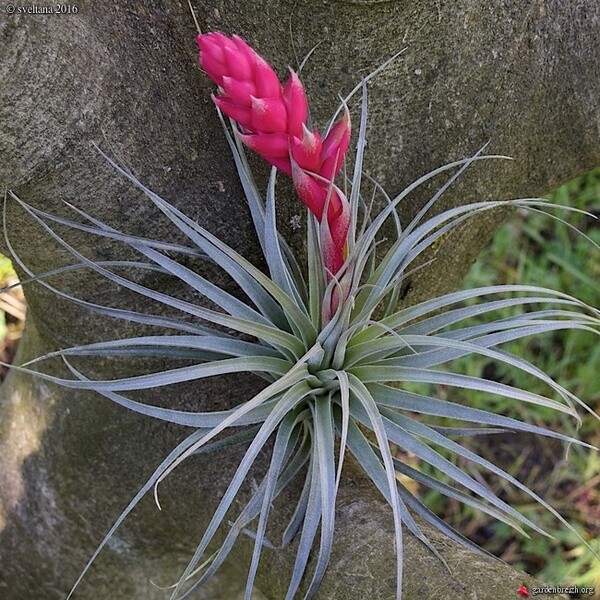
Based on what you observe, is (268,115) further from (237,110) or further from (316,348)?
(316,348)

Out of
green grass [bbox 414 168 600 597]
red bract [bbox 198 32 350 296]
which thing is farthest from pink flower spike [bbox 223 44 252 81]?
green grass [bbox 414 168 600 597]

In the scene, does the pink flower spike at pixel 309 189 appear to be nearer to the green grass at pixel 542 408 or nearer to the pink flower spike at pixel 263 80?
the pink flower spike at pixel 263 80

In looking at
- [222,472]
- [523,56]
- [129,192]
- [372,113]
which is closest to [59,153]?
[129,192]

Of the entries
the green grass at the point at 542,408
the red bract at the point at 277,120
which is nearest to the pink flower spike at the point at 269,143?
the red bract at the point at 277,120

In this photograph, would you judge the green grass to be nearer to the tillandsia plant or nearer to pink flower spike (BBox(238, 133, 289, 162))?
the tillandsia plant

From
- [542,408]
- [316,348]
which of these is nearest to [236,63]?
[316,348]

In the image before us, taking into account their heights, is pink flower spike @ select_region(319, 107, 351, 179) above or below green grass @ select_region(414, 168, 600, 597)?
above

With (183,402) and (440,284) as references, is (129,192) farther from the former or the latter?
(440,284)

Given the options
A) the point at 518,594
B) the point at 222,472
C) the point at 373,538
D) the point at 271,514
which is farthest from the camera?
the point at 222,472
